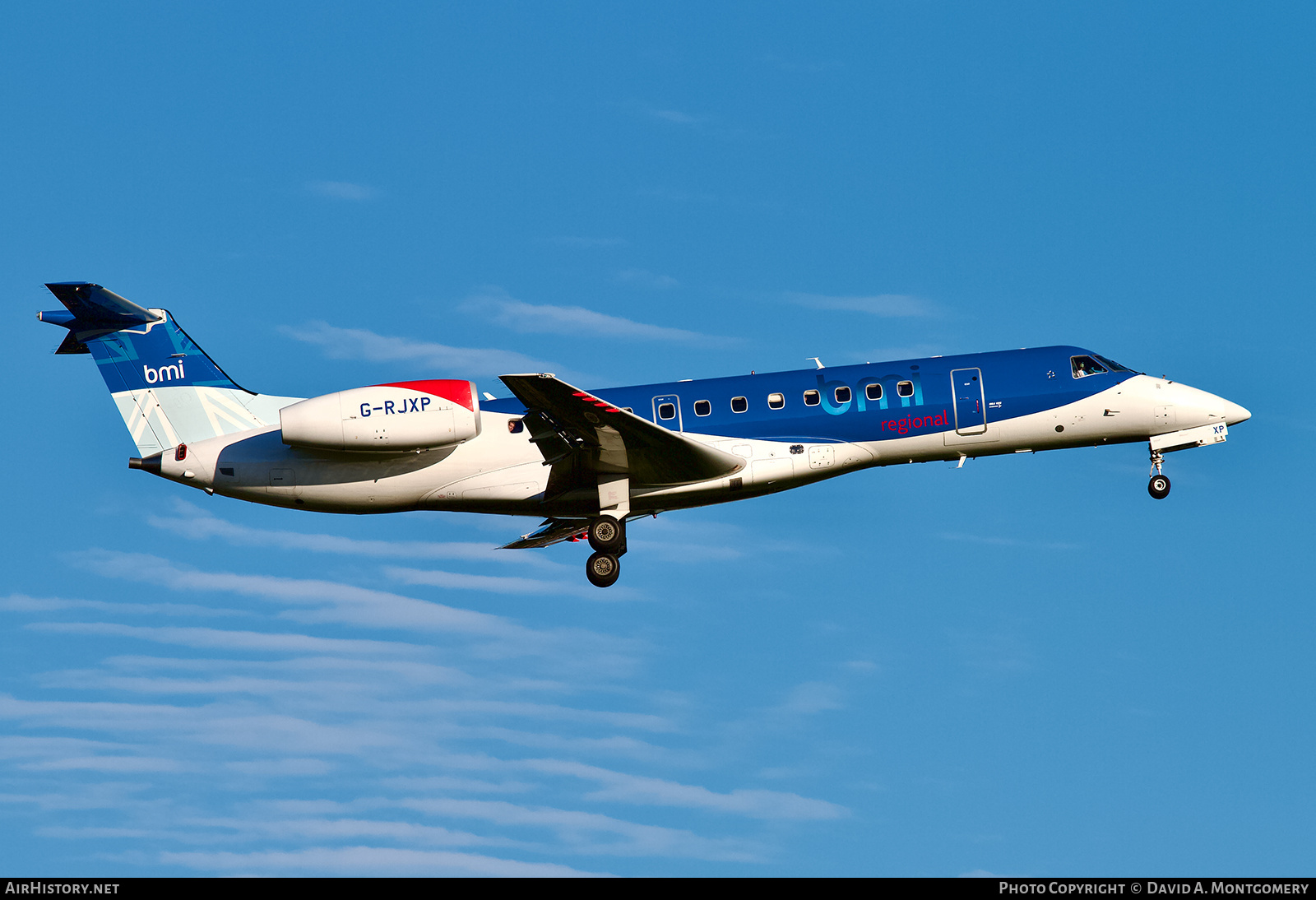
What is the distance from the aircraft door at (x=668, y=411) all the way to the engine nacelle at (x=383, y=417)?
3.67 m

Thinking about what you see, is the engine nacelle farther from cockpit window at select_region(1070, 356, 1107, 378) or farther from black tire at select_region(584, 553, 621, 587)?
cockpit window at select_region(1070, 356, 1107, 378)

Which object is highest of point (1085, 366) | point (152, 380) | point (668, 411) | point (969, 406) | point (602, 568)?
point (152, 380)

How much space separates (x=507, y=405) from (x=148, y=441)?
23.7 feet

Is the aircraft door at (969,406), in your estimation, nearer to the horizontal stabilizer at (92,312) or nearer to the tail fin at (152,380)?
the tail fin at (152,380)

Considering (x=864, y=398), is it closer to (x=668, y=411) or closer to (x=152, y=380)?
(x=668, y=411)

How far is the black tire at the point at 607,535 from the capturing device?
91.6ft

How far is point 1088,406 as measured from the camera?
28.8 m

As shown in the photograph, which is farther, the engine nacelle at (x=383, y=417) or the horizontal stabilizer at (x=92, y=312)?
the horizontal stabilizer at (x=92, y=312)

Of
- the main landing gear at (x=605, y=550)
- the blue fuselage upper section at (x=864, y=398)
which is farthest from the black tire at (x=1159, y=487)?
the main landing gear at (x=605, y=550)

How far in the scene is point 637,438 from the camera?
2672cm

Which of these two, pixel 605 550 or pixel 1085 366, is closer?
pixel 605 550

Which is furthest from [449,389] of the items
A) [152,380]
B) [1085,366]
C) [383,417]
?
[1085,366]

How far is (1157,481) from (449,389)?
14.4m
